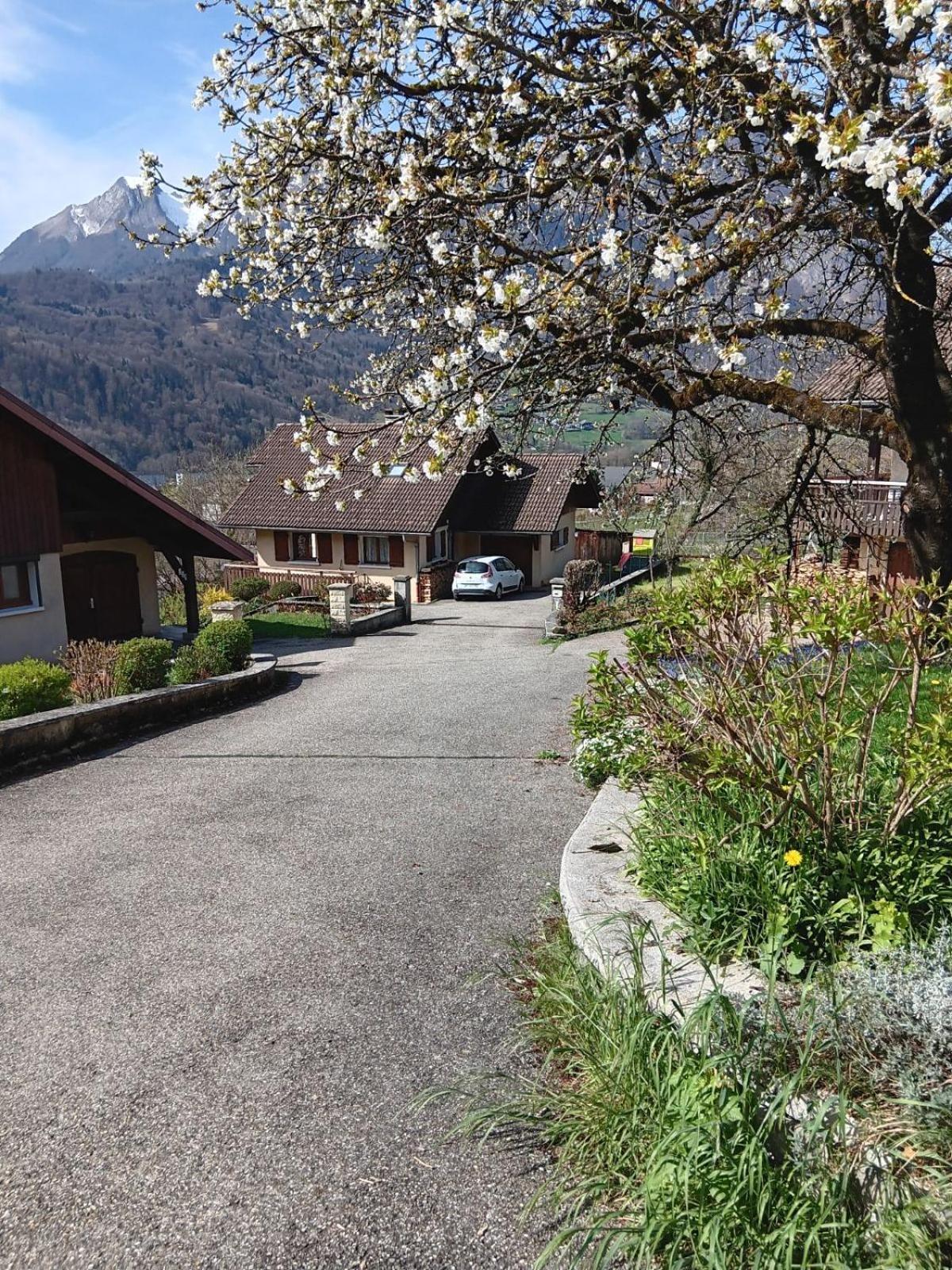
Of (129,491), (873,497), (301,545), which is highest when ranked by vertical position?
(129,491)

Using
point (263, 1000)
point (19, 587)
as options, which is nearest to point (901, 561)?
point (19, 587)

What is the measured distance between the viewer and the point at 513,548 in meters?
37.1

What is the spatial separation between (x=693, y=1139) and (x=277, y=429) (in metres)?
39.2

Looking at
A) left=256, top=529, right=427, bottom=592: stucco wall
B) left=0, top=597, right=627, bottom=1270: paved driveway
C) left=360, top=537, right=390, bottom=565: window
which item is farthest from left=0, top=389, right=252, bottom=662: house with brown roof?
left=360, top=537, right=390, bottom=565: window

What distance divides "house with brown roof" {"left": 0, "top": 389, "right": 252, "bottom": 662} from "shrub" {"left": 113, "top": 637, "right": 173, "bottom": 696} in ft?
19.2

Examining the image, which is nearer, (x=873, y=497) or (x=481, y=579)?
(x=873, y=497)

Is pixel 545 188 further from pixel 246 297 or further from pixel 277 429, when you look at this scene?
pixel 277 429

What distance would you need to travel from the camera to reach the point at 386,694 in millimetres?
13109

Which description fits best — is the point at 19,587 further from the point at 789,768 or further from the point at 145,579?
the point at 789,768

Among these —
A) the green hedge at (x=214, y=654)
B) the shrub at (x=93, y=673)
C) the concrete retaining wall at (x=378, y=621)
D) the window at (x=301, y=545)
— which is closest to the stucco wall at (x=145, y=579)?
the concrete retaining wall at (x=378, y=621)

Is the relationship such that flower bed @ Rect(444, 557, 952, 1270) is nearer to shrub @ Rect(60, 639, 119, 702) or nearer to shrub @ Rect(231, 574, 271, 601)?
shrub @ Rect(60, 639, 119, 702)

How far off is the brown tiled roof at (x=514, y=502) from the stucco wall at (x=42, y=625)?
2009 centimetres

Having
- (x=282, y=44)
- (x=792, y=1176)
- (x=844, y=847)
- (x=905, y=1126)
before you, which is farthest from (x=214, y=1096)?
(x=282, y=44)

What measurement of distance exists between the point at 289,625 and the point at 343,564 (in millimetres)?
10046
